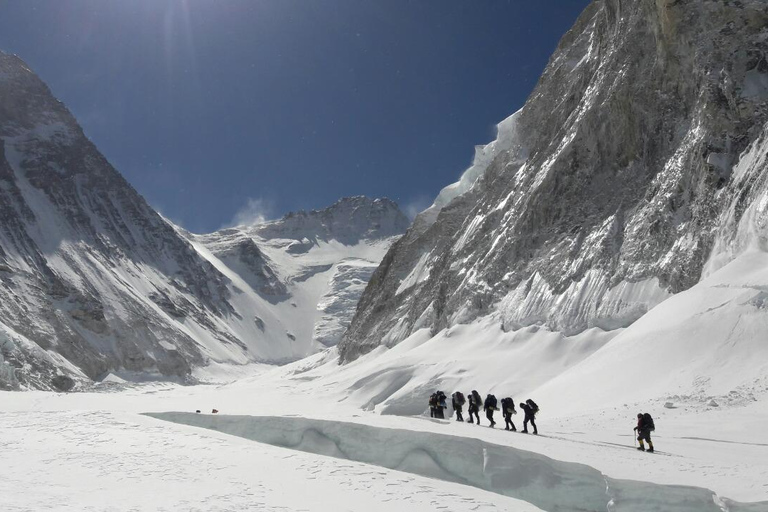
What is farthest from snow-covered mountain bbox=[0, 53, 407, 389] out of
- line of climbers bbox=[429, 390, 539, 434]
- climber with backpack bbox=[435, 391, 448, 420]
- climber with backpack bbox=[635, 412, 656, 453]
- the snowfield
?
climber with backpack bbox=[635, 412, 656, 453]

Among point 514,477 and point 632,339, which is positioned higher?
point 632,339

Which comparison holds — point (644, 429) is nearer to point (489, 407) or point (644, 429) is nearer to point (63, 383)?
point (489, 407)

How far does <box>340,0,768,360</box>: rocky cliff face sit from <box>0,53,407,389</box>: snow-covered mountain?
5678 centimetres

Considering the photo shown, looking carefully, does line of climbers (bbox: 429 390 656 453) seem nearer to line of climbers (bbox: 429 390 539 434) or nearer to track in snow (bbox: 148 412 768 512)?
line of climbers (bbox: 429 390 539 434)

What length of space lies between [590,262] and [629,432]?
18119mm

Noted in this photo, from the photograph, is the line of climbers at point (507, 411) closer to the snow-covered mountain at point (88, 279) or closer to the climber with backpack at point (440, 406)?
the climber with backpack at point (440, 406)

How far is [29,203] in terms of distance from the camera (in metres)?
136

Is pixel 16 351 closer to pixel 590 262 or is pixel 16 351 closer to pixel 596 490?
pixel 590 262

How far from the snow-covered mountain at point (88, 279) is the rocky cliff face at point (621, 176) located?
56.8 metres

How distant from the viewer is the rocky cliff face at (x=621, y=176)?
96.4 ft

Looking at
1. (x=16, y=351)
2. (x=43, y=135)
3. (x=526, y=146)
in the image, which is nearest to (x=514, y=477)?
(x=526, y=146)

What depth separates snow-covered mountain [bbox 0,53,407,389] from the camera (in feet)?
328

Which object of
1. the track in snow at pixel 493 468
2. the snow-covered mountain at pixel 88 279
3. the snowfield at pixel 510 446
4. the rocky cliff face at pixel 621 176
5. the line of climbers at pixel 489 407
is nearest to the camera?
the track in snow at pixel 493 468

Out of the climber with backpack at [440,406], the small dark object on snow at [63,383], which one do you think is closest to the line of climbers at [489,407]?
the climber with backpack at [440,406]
